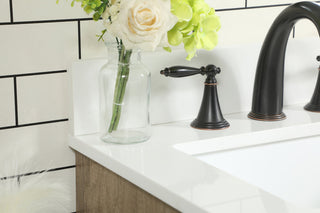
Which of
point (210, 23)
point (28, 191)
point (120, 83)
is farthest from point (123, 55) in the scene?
point (28, 191)

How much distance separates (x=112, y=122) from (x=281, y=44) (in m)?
0.37

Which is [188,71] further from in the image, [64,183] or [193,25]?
[64,183]

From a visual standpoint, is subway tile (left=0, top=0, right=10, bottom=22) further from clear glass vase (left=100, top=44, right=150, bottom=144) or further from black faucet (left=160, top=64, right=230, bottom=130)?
black faucet (left=160, top=64, right=230, bottom=130)

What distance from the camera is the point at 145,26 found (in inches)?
32.5

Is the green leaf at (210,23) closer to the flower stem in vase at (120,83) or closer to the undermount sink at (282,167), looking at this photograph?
the flower stem in vase at (120,83)

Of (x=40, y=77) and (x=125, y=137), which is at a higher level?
(x=40, y=77)

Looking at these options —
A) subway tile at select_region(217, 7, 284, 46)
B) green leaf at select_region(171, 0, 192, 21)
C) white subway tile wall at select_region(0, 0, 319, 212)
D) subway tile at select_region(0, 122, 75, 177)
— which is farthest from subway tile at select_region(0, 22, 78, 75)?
subway tile at select_region(217, 7, 284, 46)

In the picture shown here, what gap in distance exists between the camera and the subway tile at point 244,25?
3.82ft

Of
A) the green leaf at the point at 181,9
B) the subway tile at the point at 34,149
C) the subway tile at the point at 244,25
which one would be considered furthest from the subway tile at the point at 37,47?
the subway tile at the point at 244,25

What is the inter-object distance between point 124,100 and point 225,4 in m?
0.34

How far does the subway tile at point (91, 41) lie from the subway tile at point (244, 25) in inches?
10.6

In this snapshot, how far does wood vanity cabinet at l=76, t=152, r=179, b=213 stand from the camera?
0.82 m

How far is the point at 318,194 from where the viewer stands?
3.53 ft

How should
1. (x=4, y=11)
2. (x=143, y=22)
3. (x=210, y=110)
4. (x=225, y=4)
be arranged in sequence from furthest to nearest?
(x=225, y=4) → (x=210, y=110) → (x=4, y=11) → (x=143, y=22)
